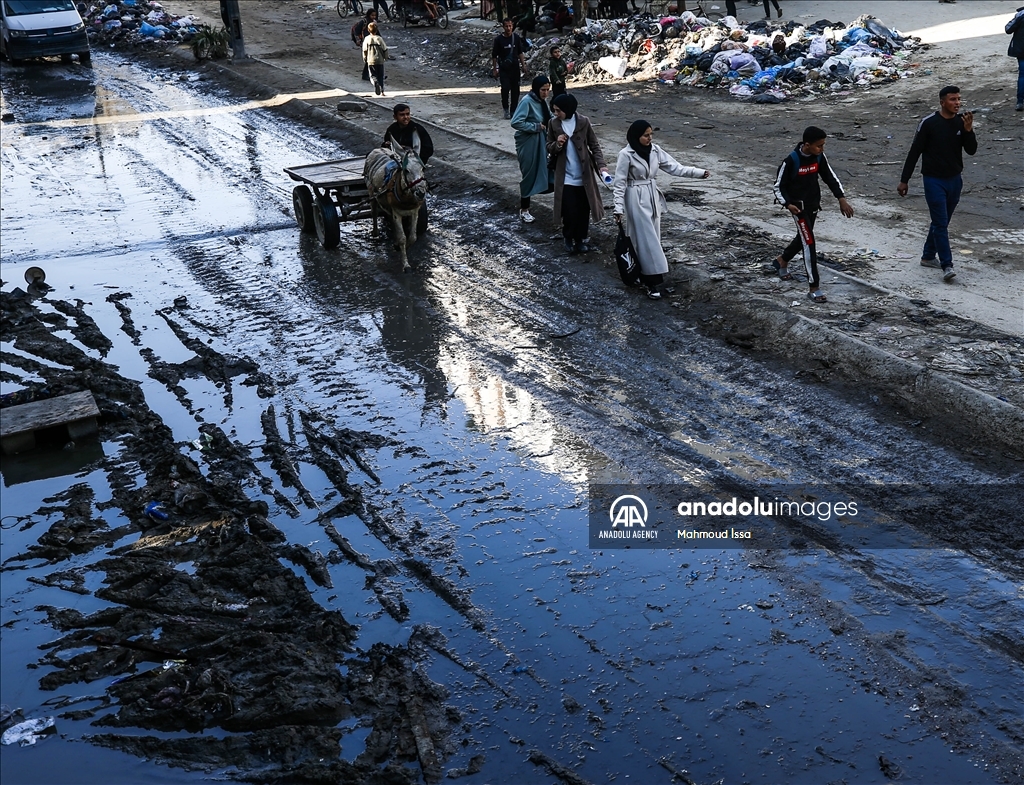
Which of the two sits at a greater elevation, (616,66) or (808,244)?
(616,66)

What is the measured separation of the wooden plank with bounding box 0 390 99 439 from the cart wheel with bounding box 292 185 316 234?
5245mm

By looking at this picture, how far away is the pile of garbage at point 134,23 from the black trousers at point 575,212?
25.1 m

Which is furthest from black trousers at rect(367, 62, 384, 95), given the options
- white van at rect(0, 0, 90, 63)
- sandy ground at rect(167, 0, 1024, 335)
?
white van at rect(0, 0, 90, 63)

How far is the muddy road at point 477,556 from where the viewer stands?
16.9 feet

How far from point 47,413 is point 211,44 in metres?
23.7

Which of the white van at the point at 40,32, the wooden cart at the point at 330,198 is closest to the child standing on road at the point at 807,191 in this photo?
the wooden cart at the point at 330,198

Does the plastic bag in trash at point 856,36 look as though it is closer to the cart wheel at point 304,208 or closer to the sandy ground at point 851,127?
the sandy ground at point 851,127

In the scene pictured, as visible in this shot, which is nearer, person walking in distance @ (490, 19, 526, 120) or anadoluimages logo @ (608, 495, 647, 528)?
anadoluimages logo @ (608, 495, 647, 528)

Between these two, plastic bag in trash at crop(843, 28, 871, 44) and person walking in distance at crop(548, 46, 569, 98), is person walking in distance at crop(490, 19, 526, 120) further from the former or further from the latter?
plastic bag in trash at crop(843, 28, 871, 44)

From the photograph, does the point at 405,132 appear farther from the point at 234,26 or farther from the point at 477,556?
the point at 234,26

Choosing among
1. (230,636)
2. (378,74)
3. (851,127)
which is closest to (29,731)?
(230,636)

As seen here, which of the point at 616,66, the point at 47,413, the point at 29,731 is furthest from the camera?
the point at 616,66

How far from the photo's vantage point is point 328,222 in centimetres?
1279

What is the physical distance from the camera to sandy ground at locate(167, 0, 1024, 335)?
36.1ft
